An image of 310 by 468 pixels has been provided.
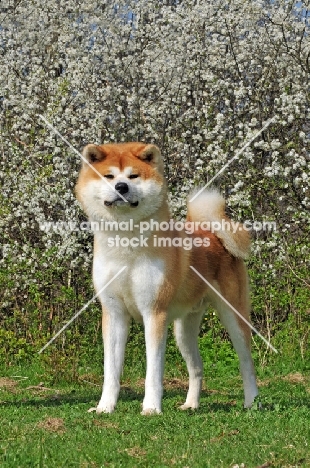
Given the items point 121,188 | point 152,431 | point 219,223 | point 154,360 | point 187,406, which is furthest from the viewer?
point 219,223

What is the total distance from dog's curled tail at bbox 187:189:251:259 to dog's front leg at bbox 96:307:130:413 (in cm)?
123

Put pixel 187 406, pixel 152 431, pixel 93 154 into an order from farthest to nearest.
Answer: pixel 187 406
pixel 93 154
pixel 152 431

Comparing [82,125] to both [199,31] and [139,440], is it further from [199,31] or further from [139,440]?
[139,440]

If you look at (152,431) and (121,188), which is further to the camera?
(121,188)

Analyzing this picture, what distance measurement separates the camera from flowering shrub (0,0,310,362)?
9.19m

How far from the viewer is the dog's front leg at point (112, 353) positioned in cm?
570

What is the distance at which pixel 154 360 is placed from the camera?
5.50 meters

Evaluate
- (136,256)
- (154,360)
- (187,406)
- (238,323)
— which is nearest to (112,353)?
(154,360)

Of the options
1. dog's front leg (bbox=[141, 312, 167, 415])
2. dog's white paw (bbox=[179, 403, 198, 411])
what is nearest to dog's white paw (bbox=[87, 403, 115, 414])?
dog's front leg (bbox=[141, 312, 167, 415])

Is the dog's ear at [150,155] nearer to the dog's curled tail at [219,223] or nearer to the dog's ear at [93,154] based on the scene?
the dog's ear at [93,154]

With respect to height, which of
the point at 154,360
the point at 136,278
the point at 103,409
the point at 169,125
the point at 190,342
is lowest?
the point at 103,409

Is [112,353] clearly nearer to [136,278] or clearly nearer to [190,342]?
[136,278]

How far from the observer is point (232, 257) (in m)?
6.52

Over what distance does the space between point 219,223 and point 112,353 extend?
1.54 metres
